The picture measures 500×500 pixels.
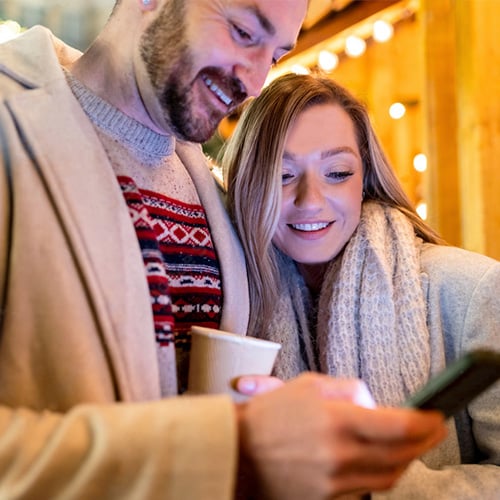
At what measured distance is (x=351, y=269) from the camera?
1305 millimetres

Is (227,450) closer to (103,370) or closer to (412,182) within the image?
(103,370)

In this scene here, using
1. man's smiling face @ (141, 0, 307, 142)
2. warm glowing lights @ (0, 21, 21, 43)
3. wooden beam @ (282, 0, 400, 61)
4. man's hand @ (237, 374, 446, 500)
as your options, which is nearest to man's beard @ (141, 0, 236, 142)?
man's smiling face @ (141, 0, 307, 142)

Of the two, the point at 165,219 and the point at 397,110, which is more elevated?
the point at 397,110

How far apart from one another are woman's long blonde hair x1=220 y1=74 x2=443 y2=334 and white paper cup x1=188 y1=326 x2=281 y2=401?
17.1 inches

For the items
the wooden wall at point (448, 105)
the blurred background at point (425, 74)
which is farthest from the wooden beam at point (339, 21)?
the wooden wall at point (448, 105)

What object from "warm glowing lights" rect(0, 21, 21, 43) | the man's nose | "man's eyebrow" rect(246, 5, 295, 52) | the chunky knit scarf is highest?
"warm glowing lights" rect(0, 21, 21, 43)

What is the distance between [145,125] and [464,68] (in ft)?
4.95

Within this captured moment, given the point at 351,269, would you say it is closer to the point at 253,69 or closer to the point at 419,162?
the point at 253,69

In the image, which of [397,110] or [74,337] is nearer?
[74,337]

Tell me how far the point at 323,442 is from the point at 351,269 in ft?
2.42

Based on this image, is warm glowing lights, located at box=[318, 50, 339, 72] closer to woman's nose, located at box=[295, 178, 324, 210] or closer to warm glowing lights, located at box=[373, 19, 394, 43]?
warm glowing lights, located at box=[373, 19, 394, 43]

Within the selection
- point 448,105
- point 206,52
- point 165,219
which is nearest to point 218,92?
point 206,52

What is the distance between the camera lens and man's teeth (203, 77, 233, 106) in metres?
1.03

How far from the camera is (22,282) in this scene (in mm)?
783
